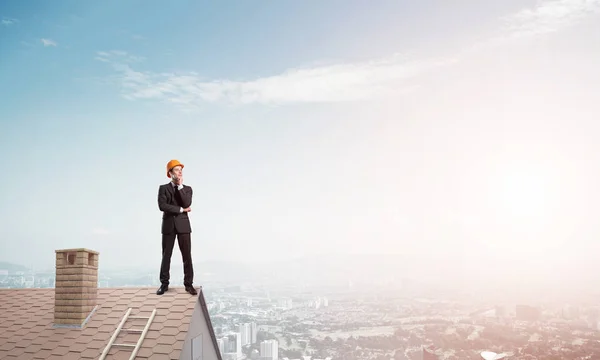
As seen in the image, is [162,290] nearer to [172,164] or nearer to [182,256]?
[182,256]

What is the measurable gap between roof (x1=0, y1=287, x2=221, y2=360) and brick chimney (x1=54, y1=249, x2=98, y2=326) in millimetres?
238

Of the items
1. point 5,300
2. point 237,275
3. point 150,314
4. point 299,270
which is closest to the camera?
point 150,314

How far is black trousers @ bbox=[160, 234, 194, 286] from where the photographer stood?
38.0ft

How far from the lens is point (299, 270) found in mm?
64625

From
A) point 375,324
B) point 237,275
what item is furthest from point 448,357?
point 237,275

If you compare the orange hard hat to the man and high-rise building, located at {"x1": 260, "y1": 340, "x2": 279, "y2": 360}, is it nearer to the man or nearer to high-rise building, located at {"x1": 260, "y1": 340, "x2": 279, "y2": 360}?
the man

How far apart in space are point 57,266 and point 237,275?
47416 mm

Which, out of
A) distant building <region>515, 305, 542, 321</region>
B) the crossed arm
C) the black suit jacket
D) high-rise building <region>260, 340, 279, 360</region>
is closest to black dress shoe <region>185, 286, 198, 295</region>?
the black suit jacket

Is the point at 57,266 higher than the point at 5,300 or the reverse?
higher

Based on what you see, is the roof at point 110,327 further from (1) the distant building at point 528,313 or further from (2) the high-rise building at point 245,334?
(1) the distant building at point 528,313

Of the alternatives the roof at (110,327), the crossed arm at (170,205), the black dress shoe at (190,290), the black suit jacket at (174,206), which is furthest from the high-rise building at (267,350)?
the crossed arm at (170,205)

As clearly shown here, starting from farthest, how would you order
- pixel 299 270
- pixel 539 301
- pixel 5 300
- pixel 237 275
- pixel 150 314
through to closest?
1. pixel 299 270
2. pixel 237 275
3. pixel 539 301
4. pixel 5 300
5. pixel 150 314

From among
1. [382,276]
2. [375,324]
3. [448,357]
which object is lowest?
[448,357]

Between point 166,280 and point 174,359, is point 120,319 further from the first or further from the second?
point 174,359
